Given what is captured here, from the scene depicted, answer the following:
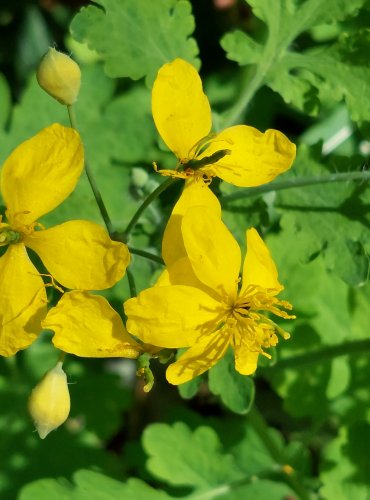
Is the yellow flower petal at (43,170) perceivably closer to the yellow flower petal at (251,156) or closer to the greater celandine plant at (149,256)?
the greater celandine plant at (149,256)

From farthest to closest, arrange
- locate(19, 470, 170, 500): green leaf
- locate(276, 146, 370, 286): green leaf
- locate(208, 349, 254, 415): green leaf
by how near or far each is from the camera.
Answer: locate(19, 470, 170, 500): green leaf, locate(276, 146, 370, 286): green leaf, locate(208, 349, 254, 415): green leaf

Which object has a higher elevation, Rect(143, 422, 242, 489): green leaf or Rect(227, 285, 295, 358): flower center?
Rect(227, 285, 295, 358): flower center

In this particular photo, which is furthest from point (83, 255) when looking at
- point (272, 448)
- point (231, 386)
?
point (272, 448)

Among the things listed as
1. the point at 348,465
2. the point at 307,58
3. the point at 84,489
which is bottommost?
the point at 348,465

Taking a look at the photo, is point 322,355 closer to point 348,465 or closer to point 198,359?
point 348,465

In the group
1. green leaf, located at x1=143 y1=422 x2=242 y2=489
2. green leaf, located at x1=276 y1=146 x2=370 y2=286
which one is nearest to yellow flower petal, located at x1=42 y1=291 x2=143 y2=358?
green leaf, located at x1=276 y1=146 x2=370 y2=286

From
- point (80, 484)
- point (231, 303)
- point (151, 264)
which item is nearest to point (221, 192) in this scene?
point (151, 264)

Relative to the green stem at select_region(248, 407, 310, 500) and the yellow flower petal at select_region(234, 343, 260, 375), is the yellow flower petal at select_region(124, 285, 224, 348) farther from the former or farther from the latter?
the green stem at select_region(248, 407, 310, 500)
